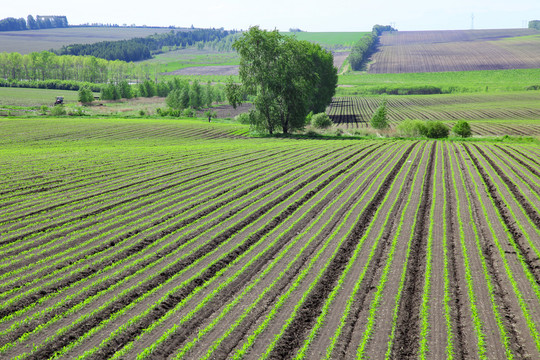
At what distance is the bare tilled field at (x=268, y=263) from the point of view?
10203 mm

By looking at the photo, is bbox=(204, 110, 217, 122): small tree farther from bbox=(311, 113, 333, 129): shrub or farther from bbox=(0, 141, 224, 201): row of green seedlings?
bbox=(0, 141, 224, 201): row of green seedlings

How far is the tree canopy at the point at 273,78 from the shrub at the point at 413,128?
583 inches

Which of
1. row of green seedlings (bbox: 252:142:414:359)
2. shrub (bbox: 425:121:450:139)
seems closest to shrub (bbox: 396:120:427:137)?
shrub (bbox: 425:121:450:139)

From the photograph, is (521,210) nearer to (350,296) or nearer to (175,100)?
(350,296)

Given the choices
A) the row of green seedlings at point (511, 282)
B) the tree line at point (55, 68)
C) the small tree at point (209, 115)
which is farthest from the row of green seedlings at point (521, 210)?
the tree line at point (55, 68)

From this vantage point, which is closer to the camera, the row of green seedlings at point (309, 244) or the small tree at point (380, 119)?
the row of green seedlings at point (309, 244)

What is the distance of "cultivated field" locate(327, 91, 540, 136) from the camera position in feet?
218

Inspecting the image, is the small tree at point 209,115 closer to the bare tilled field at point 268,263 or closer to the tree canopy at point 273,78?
the tree canopy at point 273,78

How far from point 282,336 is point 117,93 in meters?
117

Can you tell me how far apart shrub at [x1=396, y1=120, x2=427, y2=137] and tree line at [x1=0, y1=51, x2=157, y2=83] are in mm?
136468

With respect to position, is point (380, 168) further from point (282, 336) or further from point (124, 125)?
point (124, 125)

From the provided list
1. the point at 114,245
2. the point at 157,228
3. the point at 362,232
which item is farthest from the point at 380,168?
the point at 114,245

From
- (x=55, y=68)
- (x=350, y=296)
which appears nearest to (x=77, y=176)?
(x=350, y=296)

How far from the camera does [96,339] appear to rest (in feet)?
33.2
